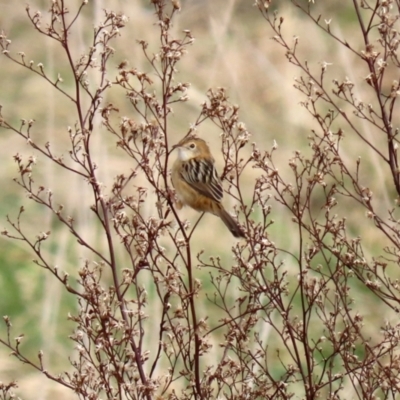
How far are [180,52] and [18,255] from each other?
18.8 ft

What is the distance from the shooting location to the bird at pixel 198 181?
4.10 metres

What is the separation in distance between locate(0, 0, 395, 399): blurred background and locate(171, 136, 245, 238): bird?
161 centimetres

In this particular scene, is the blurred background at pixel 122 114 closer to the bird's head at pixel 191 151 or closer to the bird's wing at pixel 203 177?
the bird's head at pixel 191 151

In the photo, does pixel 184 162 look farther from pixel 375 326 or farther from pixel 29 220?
pixel 29 220

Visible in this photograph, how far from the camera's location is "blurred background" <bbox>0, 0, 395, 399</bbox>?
6840 mm

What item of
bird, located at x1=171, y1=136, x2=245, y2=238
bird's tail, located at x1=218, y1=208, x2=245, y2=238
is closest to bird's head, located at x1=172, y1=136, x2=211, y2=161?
bird, located at x1=171, y1=136, x2=245, y2=238

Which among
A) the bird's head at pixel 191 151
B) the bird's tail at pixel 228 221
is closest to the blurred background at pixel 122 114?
the bird's head at pixel 191 151

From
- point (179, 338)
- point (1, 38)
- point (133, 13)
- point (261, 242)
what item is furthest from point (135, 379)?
point (133, 13)

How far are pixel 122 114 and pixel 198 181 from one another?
15.1 ft

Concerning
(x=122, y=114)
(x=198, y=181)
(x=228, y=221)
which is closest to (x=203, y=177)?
(x=198, y=181)

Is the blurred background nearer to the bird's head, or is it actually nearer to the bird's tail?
the bird's head

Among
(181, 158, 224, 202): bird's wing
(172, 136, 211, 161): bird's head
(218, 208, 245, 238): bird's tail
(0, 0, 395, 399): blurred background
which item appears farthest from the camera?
(0, 0, 395, 399): blurred background

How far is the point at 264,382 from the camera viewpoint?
266cm

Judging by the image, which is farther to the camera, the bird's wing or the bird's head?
the bird's head
